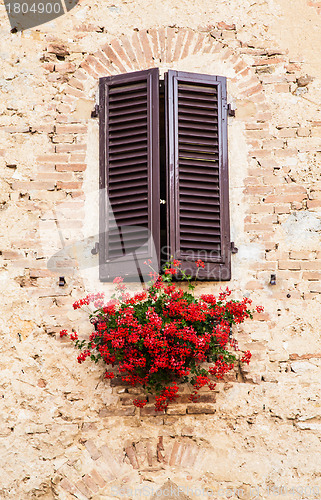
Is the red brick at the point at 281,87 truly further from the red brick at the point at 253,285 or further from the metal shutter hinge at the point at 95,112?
the red brick at the point at 253,285

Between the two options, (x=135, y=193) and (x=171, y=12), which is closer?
(x=135, y=193)

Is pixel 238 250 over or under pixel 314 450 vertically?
over

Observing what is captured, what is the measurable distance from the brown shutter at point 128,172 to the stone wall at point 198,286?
6.0 inches

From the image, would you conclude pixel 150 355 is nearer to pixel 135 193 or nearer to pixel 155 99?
pixel 135 193

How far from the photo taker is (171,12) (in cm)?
571

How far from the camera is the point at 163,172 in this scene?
17.2ft

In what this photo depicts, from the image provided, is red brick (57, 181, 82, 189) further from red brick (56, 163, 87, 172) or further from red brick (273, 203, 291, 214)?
red brick (273, 203, 291, 214)

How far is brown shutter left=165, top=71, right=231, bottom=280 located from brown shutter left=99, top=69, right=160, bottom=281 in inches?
4.9

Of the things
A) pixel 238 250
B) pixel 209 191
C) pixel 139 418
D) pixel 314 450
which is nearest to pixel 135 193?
pixel 209 191

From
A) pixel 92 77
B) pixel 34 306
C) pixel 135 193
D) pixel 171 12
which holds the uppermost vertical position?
pixel 171 12

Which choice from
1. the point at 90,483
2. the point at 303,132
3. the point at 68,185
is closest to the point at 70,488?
the point at 90,483

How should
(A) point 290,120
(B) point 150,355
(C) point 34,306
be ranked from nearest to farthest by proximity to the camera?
(B) point 150,355, (C) point 34,306, (A) point 290,120

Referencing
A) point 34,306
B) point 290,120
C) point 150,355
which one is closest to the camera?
point 150,355

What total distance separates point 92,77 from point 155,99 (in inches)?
24.4
